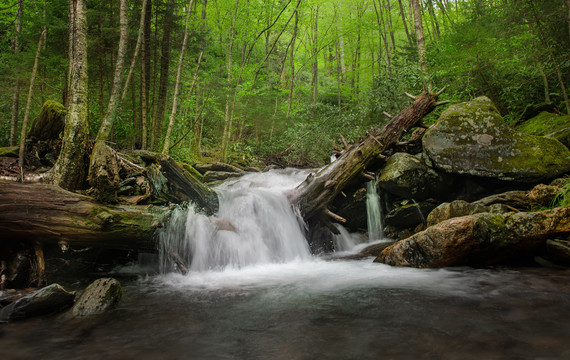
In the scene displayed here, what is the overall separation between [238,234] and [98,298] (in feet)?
10.6

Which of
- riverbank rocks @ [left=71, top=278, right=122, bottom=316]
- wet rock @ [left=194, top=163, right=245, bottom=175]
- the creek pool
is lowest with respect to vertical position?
the creek pool

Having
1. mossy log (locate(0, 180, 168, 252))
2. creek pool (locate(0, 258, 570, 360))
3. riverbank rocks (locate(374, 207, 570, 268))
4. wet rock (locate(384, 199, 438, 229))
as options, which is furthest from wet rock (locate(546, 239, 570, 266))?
mossy log (locate(0, 180, 168, 252))

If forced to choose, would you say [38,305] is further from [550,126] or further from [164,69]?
[550,126]

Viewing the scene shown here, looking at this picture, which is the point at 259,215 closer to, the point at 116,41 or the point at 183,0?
the point at 116,41

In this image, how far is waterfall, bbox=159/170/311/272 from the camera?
5695 mm

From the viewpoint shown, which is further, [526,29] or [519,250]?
[526,29]

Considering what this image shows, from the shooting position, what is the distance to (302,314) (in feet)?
11.6

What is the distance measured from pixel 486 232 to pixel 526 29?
699cm

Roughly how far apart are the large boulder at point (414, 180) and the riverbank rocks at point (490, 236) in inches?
96.0

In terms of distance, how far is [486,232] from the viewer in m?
4.69

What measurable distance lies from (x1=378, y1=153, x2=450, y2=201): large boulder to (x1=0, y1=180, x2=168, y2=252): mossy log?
544cm

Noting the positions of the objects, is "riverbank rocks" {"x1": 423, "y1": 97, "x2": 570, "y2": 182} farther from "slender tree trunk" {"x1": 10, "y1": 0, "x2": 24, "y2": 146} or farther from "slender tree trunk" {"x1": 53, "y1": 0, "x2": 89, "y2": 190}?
"slender tree trunk" {"x1": 10, "y1": 0, "x2": 24, "y2": 146}

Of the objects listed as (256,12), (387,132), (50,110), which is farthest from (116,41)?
(387,132)

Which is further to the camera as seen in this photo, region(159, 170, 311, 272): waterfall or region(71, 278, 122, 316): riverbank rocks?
region(159, 170, 311, 272): waterfall
